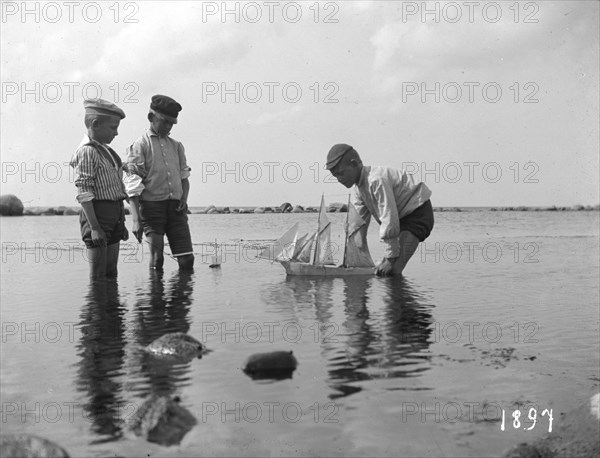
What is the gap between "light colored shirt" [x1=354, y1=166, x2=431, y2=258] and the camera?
989 centimetres

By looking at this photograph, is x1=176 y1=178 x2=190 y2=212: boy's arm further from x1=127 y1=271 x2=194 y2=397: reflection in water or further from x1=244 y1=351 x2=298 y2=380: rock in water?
x1=244 y1=351 x2=298 y2=380: rock in water

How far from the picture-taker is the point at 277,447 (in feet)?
13.3

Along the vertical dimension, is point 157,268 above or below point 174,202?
below

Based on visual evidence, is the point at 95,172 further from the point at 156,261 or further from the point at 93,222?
the point at 156,261

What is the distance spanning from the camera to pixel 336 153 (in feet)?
32.5

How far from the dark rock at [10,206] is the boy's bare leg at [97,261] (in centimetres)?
6544

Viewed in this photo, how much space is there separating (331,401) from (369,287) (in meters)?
6.21

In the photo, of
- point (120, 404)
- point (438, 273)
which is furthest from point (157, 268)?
point (120, 404)

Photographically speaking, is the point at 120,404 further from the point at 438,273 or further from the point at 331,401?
the point at 438,273

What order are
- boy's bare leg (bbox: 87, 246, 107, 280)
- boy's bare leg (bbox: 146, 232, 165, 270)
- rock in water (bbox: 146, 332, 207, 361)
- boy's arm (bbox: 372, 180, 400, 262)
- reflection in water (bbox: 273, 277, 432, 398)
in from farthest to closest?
boy's bare leg (bbox: 146, 232, 165, 270) → boy's bare leg (bbox: 87, 246, 107, 280) → boy's arm (bbox: 372, 180, 400, 262) → rock in water (bbox: 146, 332, 207, 361) → reflection in water (bbox: 273, 277, 432, 398)

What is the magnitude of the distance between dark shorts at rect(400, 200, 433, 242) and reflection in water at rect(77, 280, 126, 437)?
4311 millimetres

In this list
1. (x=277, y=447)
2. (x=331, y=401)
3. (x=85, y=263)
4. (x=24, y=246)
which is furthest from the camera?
(x=24, y=246)

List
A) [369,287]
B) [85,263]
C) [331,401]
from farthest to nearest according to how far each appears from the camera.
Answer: [85,263] < [369,287] < [331,401]

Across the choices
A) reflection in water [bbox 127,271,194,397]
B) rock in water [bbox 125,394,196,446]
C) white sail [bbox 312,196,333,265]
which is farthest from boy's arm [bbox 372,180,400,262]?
rock in water [bbox 125,394,196,446]
